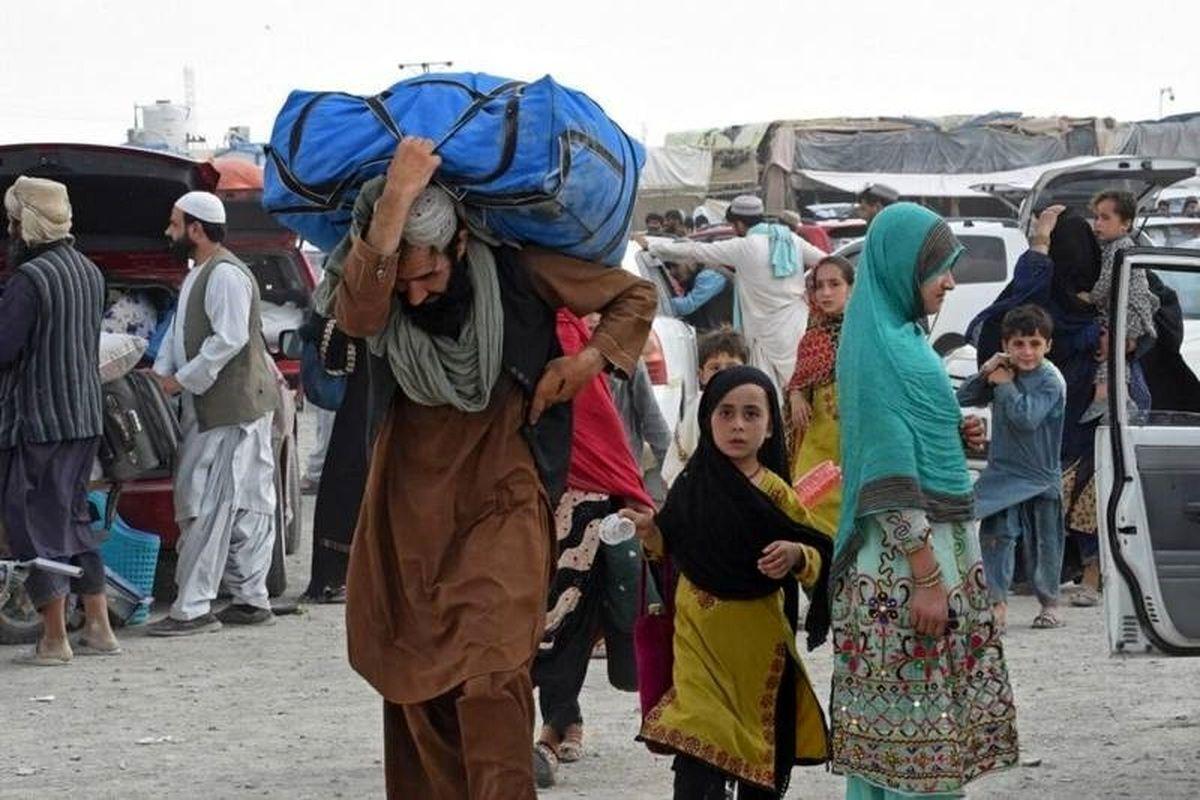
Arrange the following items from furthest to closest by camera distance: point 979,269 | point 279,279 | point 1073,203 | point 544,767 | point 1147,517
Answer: point 979,269
point 1073,203
point 279,279
point 544,767
point 1147,517

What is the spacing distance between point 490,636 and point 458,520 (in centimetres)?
32

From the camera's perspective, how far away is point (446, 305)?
18.2 feet

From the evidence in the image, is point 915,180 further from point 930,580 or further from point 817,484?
point 930,580

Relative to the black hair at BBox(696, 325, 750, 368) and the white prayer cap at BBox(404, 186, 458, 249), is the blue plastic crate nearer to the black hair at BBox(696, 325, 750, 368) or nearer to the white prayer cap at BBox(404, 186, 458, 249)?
the black hair at BBox(696, 325, 750, 368)

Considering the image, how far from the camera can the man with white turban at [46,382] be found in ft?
31.0

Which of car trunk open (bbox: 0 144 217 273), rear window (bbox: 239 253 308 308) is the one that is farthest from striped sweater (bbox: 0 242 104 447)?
rear window (bbox: 239 253 308 308)

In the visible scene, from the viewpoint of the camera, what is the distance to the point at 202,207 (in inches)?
409

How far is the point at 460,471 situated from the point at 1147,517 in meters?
2.44

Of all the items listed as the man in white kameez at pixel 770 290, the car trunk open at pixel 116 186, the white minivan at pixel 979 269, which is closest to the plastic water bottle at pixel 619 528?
the car trunk open at pixel 116 186

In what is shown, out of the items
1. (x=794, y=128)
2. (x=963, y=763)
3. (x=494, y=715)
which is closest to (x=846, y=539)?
(x=963, y=763)

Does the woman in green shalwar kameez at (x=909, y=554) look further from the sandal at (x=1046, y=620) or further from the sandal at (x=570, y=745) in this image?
the sandal at (x=1046, y=620)

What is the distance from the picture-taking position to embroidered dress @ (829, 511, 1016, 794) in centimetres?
569

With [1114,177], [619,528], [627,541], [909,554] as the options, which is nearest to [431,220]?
[619,528]

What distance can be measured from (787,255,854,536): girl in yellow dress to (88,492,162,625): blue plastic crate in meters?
3.11
